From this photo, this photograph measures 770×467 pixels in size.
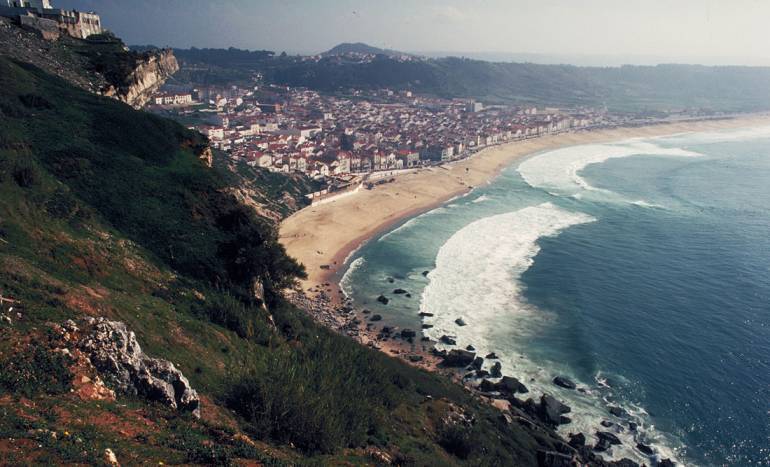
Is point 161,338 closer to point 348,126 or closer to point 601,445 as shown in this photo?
point 601,445

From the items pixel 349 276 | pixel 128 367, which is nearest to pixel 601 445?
pixel 128 367

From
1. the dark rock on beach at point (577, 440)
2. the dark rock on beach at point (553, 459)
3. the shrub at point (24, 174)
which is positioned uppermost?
the shrub at point (24, 174)

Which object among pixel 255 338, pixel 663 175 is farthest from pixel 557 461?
pixel 663 175

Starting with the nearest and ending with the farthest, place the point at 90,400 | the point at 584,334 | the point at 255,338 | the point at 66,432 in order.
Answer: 1. the point at 66,432
2. the point at 90,400
3. the point at 255,338
4. the point at 584,334

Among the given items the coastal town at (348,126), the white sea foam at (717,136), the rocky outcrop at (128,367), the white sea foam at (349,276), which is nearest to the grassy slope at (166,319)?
the rocky outcrop at (128,367)

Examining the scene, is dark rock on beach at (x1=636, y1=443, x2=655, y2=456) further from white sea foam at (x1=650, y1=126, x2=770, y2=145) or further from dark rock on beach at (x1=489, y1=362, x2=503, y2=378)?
white sea foam at (x1=650, y1=126, x2=770, y2=145)

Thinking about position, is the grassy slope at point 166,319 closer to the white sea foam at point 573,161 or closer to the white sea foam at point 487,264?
the white sea foam at point 487,264

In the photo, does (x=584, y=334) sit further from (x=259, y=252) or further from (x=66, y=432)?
(x=66, y=432)
